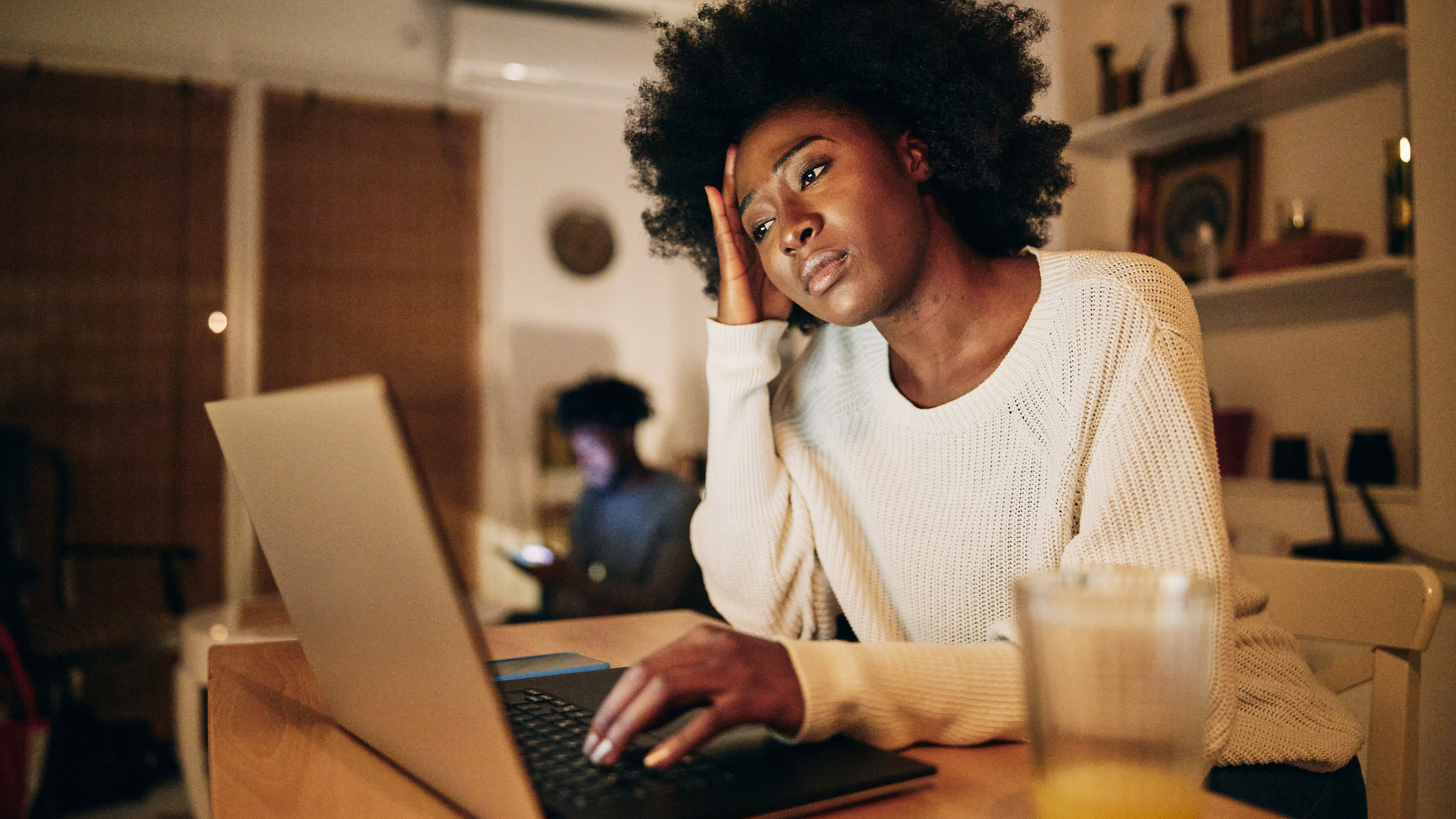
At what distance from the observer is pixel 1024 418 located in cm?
92

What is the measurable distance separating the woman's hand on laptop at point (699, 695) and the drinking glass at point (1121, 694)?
6.9 inches

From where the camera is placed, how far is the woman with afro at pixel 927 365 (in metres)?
0.81

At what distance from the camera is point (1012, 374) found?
939 mm

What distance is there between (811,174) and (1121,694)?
2.42 feet

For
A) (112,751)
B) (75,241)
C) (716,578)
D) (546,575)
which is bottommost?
(112,751)

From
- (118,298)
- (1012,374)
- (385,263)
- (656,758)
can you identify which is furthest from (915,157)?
(118,298)

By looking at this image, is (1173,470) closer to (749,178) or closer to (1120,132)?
(749,178)

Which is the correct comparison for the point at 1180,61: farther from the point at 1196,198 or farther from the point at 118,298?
the point at 118,298

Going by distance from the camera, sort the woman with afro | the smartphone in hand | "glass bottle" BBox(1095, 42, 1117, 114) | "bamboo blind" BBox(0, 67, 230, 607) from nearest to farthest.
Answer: the woman with afro → "glass bottle" BBox(1095, 42, 1117, 114) → the smartphone in hand → "bamboo blind" BBox(0, 67, 230, 607)

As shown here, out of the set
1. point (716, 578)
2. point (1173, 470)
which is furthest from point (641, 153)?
point (1173, 470)

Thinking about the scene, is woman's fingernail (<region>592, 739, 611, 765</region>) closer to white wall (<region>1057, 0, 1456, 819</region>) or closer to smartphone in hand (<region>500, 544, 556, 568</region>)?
white wall (<region>1057, 0, 1456, 819</region>)

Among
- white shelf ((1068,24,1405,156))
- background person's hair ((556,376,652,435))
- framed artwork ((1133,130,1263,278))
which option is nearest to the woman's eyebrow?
white shelf ((1068,24,1405,156))

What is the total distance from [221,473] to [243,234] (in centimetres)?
96

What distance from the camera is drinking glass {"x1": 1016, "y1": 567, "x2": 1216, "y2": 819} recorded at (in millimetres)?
345
